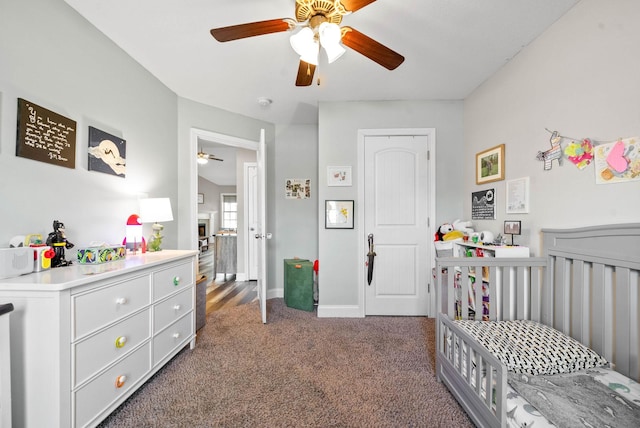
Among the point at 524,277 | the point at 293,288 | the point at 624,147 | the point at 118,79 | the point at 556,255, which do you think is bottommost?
the point at 293,288

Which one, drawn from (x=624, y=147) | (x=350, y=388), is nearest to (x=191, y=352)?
(x=350, y=388)

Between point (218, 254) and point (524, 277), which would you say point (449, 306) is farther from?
point (218, 254)

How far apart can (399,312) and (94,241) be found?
2.77 m

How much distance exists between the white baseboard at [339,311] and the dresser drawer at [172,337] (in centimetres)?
130

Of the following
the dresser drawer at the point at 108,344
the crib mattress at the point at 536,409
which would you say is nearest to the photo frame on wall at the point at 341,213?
the dresser drawer at the point at 108,344

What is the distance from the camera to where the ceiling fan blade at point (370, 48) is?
1366 millimetres

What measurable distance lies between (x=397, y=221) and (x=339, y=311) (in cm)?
117

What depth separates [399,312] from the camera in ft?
9.25

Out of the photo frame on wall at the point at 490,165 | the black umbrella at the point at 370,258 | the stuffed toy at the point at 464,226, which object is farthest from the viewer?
the black umbrella at the point at 370,258

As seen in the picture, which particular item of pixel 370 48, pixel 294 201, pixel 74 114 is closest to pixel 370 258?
pixel 294 201

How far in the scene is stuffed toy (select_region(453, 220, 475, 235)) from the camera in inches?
97.9

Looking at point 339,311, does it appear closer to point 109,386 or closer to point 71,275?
point 109,386

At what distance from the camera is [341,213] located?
9.29ft

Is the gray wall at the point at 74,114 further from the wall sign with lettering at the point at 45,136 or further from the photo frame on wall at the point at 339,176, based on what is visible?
the photo frame on wall at the point at 339,176
